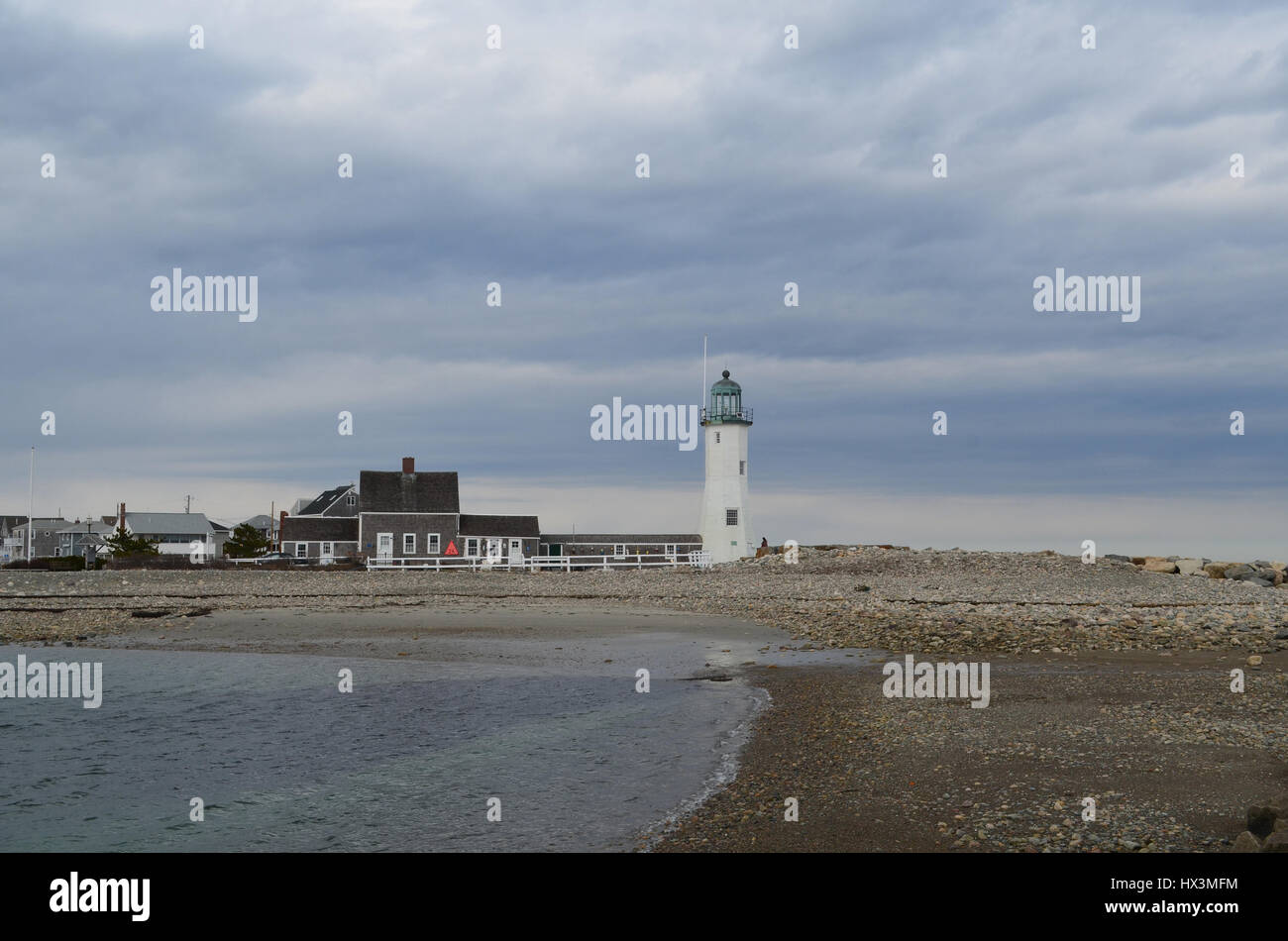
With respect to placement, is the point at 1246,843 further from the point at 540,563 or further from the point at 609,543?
the point at 609,543

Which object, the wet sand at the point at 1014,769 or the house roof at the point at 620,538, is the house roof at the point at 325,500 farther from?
the wet sand at the point at 1014,769

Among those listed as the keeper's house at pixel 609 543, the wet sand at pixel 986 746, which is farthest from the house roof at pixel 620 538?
the wet sand at pixel 986 746

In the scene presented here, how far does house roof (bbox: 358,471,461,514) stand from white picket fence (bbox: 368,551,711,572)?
20.5 feet

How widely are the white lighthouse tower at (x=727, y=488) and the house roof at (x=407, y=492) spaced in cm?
1608

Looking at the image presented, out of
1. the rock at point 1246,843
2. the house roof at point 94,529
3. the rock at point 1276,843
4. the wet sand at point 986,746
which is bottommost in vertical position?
the wet sand at point 986,746

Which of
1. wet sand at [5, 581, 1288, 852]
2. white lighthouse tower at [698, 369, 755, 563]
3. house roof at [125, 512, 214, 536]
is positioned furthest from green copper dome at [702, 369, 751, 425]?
house roof at [125, 512, 214, 536]

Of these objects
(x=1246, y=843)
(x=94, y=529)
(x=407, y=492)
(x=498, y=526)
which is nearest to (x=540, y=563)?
(x=498, y=526)

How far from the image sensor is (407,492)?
195 feet

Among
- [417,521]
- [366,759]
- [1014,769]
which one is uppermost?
[417,521]

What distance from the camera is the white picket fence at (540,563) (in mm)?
50344

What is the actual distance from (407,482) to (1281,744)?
53735mm

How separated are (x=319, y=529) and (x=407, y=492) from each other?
649 centimetres
